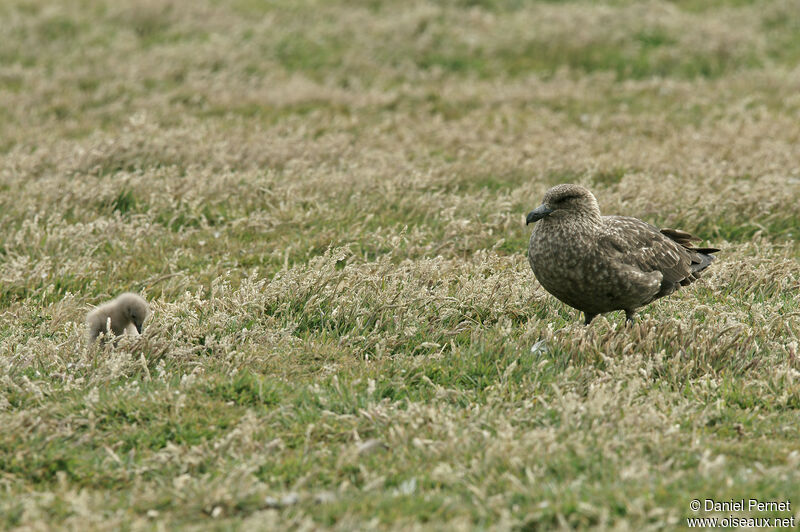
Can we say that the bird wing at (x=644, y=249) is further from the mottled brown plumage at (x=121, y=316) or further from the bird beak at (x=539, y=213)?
the mottled brown plumage at (x=121, y=316)

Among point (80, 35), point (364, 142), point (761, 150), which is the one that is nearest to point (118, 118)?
point (364, 142)

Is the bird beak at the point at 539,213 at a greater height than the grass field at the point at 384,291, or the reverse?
the bird beak at the point at 539,213

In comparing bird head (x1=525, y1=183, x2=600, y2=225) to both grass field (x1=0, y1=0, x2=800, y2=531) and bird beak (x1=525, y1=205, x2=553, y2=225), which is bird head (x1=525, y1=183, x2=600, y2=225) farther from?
grass field (x1=0, y1=0, x2=800, y2=531)

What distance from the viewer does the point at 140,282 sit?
801 centimetres

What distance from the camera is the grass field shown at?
15.5 feet

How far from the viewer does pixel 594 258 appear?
21.2 ft

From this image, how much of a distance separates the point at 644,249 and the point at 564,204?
2.42 ft

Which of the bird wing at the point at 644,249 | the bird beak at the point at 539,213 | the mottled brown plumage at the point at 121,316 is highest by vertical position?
the bird beak at the point at 539,213

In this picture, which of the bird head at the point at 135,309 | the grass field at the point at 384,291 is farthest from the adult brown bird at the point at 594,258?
the bird head at the point at 135,309

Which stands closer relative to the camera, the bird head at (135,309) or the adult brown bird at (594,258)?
the adult brown bird at (594,258)

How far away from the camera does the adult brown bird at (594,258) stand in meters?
6.44

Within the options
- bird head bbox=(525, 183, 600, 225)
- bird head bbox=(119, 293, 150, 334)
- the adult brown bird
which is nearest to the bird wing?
the adult brown bird

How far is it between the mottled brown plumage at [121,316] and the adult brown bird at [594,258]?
9.75 ft

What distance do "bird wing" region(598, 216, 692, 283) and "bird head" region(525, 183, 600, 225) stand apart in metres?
0.26
